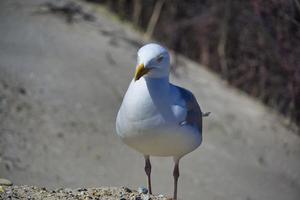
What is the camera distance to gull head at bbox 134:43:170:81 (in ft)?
15.1

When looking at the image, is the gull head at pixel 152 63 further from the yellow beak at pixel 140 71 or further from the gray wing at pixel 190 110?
the gray wing at pixel 190 110

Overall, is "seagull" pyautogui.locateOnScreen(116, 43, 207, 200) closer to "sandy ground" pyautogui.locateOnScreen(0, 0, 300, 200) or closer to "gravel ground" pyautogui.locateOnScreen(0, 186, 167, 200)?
"gravel ground" pyautogui.locateOnScreen(0, 186, 167, 200)

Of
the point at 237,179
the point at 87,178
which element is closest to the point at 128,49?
the point at 237,179

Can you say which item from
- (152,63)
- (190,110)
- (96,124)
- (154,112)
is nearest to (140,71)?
(152,63)

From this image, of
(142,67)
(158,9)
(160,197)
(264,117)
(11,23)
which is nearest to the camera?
(142,67)

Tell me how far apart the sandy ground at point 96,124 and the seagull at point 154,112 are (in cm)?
270

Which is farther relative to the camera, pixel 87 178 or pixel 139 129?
pixel 87 178

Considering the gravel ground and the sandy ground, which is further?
the sandy ground

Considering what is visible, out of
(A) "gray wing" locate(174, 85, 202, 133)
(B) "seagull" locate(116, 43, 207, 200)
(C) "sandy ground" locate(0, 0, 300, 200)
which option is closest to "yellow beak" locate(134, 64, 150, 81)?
(B) "seagull" locate(116, 43, 207, 200)

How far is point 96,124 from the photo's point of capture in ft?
29.2

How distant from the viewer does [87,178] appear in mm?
7691

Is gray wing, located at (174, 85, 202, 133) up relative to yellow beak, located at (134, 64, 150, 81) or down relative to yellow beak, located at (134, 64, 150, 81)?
down

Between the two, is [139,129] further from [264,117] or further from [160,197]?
[264,117]

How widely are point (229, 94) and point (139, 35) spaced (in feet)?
7.02
